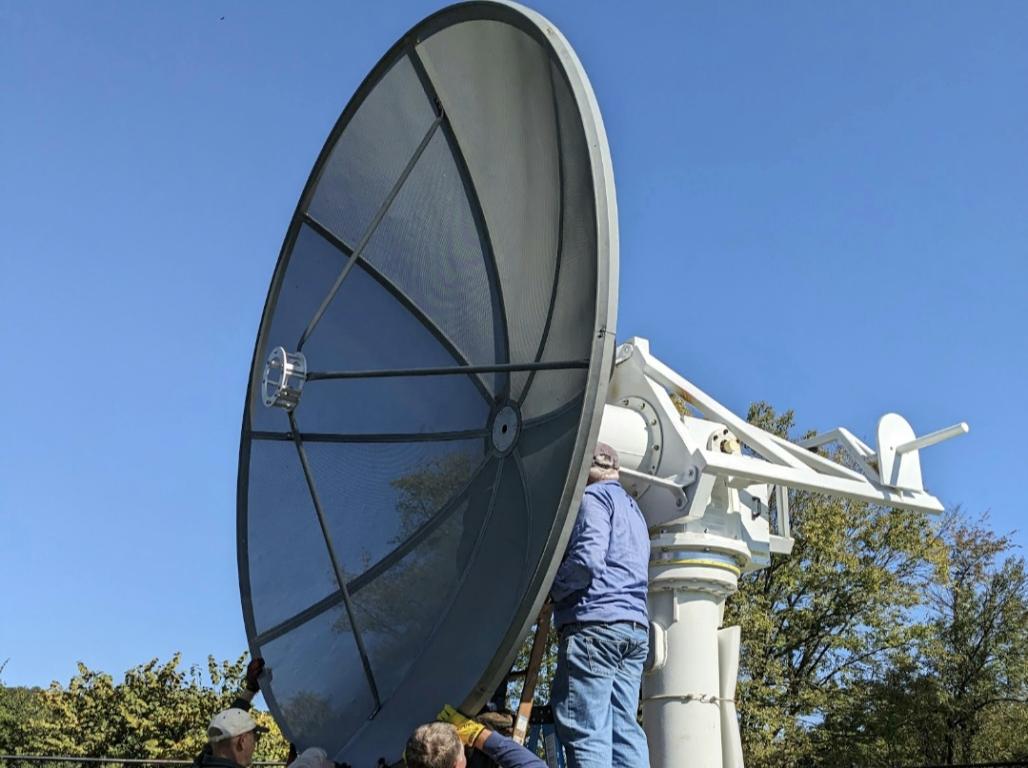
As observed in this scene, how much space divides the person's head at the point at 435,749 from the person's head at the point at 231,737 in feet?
4.31

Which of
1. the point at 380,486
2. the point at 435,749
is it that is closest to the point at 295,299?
the point at 380,486

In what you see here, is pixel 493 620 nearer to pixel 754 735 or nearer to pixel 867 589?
pixel 754 735

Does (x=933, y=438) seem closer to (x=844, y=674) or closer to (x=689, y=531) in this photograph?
(x=689, y=531)

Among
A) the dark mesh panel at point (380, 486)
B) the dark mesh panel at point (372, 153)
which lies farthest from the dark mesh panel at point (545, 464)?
the dark mesh panel at point (372, 153)

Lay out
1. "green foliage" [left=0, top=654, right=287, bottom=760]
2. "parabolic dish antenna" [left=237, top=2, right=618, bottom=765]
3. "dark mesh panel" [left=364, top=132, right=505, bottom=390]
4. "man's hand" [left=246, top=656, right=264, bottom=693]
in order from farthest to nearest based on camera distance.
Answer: "green foliage" [left=0, top=654, right=287, bottom=760] < "man's hand" [left=246, top=656, right=264, bottom=693] < "dark mesh panel" [left=364, top=132, right=505, bottom=390] < "parabolic dish antenna" [left=237, top=2, right=618, bottom=765]

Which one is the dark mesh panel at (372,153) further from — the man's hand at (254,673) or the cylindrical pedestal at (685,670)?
the cylindrical pedestal at (685,670)

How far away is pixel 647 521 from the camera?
6.45 meters

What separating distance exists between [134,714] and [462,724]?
23.3m

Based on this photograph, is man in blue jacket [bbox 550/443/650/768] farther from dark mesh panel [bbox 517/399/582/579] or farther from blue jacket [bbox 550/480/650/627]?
dark mesh panel [bbox 517/399/582/579]

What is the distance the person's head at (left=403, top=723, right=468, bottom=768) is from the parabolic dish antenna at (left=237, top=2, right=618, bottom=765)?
550 mm

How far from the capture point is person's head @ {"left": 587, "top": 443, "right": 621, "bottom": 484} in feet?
Answer: 17.6

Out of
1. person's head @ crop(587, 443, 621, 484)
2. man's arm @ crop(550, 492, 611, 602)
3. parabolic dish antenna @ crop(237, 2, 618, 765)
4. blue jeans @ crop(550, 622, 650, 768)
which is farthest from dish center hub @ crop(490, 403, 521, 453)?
blue jeans @ crop(550, 622, 650, 768)

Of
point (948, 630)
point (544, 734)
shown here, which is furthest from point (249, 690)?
point (948, 630)

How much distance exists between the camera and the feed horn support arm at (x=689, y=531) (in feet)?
20.4
